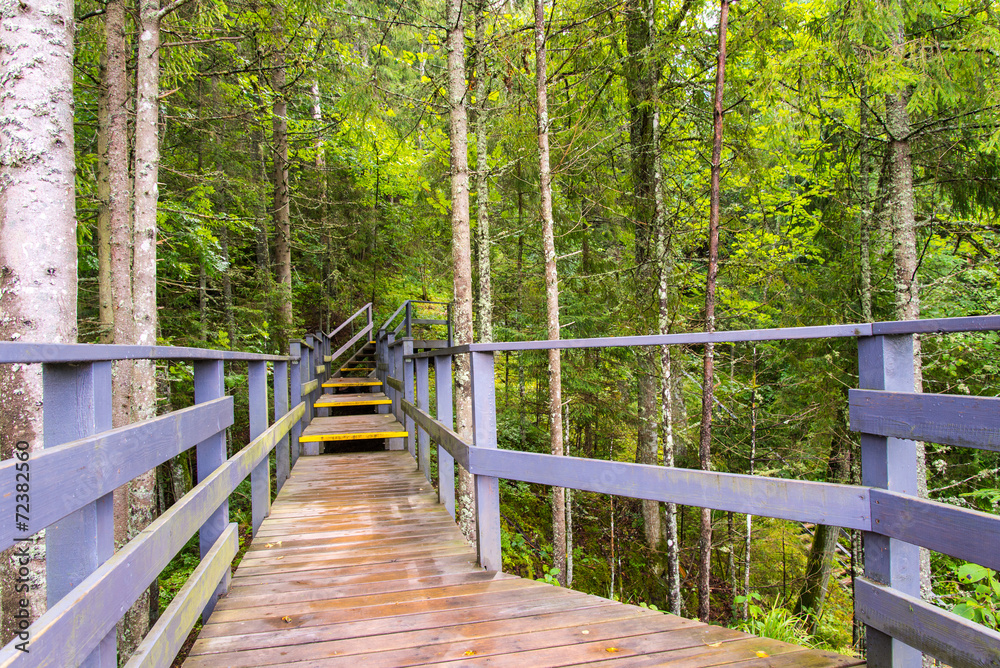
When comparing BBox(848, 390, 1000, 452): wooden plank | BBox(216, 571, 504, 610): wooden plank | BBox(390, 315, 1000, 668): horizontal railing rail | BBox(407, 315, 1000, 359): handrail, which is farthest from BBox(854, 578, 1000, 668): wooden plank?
BBox(216, 571, 504, 610): wooden plank

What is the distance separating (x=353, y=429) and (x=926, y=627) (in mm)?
5710

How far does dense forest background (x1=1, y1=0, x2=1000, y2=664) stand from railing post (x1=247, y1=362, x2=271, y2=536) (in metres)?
3.02

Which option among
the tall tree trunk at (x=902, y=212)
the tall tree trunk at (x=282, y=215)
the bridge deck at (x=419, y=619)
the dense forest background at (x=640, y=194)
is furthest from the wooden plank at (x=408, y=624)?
the tall tree trunk at (x=282, y=215)

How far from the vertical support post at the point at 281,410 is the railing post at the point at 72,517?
11.1 ft

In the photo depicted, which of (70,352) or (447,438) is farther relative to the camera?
(447,438)

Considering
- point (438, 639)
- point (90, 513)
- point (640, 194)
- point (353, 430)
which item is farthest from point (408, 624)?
point (640, 194)

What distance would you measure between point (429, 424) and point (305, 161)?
38.4 ft

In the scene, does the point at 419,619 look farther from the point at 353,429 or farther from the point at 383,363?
the point at 383,363

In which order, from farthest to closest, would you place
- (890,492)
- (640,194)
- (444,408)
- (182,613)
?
1. (640,194)
2. (444,408)
3. (182,613)
4. (890,492)

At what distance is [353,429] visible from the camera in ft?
20.9

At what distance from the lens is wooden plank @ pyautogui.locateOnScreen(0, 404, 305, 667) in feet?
3.46

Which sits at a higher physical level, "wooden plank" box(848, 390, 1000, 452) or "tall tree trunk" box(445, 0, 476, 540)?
"tall tree trunk" box(445, 0, 476, 540)

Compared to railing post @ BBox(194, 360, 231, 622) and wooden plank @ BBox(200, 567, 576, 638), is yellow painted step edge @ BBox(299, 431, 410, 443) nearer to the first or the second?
railing post @ BBox(194, 360, 231, 622)

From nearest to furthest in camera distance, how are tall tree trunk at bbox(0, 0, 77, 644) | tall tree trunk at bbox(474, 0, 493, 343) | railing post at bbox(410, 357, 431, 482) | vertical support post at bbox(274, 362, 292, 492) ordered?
tall tree trunk at bbox(0, 0, 77, 644)
railing post at bbox(410, 357, 431, 482)
vertical support post at bbox(274, 362, 292, 492)
tall tree trunk at bbox(474, 0, 493, 343)
